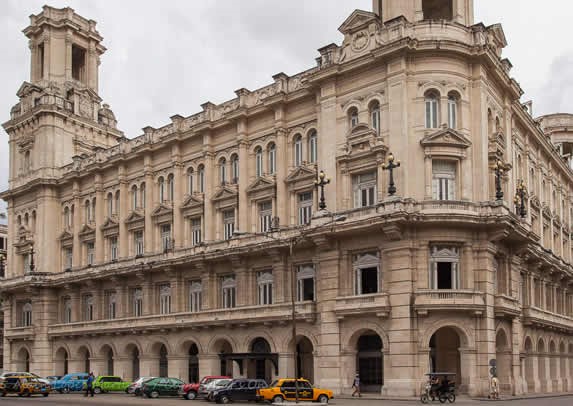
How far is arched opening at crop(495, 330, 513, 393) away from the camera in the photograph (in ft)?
163

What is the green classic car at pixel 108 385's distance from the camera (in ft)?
202

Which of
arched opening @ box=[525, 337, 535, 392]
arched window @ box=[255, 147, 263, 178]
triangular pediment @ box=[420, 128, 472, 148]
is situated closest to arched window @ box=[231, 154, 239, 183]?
arched window @ box=[255, 147, 263, 178]

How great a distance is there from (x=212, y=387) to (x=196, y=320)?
1366 cm

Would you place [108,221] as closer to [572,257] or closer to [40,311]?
[40,311]

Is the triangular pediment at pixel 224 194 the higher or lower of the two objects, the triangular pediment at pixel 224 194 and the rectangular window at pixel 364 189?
the higher

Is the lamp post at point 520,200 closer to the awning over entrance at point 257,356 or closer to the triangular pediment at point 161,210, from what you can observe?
the awning over entrance at point 257,356

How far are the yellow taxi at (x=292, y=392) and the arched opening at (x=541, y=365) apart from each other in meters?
23.2

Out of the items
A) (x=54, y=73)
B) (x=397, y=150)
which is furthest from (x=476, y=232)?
(x=54, y=73)

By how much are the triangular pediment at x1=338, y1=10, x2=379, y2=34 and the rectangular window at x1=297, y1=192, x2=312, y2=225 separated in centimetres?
1211

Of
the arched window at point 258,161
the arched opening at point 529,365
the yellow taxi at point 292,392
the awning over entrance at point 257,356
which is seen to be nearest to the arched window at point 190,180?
the arched window at point 258,161

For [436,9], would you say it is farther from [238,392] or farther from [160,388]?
[160,388]

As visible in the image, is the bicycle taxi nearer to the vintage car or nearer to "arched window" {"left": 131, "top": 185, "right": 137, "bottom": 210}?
the vintage car

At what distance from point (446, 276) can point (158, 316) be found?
1052 inches

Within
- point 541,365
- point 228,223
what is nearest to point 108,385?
point 228,223
